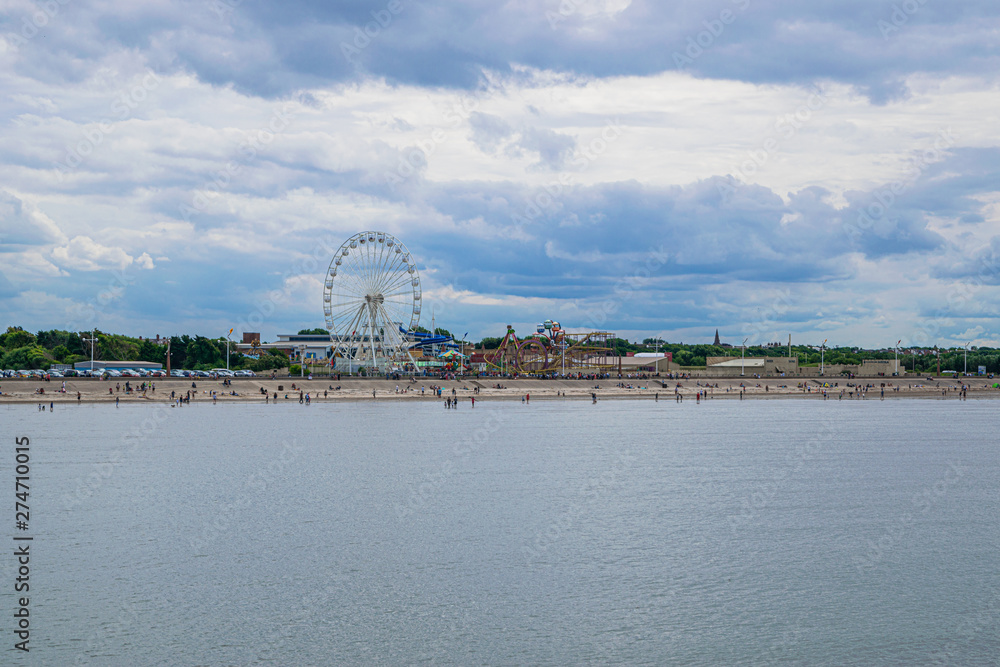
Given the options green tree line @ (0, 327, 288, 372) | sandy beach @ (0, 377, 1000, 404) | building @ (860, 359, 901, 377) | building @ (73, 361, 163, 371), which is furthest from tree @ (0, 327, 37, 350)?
building @ (860, 359, 901, 377)

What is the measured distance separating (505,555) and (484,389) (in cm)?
8297

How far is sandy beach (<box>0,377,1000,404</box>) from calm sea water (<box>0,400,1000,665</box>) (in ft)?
131

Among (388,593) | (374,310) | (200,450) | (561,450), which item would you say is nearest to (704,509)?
(388,593)

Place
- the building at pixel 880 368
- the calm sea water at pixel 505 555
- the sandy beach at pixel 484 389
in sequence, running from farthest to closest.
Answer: the building at pixel 880 368 → the sandy beach at pixel 484 389 → the calm sea water at pixel 505 555

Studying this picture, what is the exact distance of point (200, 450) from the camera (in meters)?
46.8

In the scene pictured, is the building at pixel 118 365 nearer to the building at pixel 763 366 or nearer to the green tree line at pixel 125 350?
the green tree line at pixel 125 350

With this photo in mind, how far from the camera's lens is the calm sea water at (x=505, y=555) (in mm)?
17156

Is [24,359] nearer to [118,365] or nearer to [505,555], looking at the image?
[118,365]

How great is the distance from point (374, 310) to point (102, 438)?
1989 inches

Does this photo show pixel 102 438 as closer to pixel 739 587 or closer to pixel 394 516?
pixel 394 516

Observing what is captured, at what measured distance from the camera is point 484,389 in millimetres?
106750

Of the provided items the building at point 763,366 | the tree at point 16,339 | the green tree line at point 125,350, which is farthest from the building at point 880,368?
the tree at point 16,339

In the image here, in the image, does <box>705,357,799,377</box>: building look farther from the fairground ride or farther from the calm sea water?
the calm sea water

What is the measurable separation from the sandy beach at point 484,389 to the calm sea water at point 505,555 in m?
39.8
